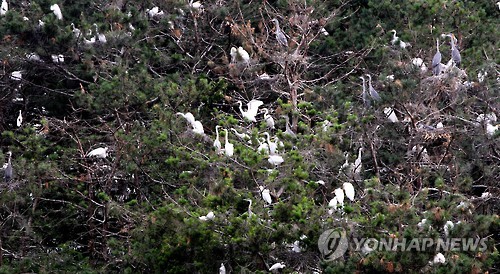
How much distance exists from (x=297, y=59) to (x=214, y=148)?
6.80 ft

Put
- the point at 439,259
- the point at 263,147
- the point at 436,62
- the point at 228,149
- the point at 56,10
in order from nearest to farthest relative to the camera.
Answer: the point at 439,259, the point at 263,147, the point at 228,149, the point at 436,62, the point at 56,10

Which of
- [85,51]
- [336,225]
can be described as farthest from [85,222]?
[336,225]

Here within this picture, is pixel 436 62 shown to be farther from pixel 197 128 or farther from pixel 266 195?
pixel 266 195

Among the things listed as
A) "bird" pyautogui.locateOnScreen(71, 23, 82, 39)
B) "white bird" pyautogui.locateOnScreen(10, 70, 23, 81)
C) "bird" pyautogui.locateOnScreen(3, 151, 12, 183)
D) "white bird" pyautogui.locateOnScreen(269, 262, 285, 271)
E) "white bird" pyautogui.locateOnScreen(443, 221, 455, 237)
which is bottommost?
"white bird" pyautogui.locateOnScreen(10, 70, 23, 81)

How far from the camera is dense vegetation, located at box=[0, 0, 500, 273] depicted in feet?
27.1

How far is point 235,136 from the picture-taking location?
978cm

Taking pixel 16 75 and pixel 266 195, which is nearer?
pixel 266 195

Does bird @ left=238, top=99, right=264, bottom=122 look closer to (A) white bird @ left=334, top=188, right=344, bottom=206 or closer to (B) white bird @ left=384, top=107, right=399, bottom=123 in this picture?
(B) white bird @ left=384, top=107, right=399, bottom=123

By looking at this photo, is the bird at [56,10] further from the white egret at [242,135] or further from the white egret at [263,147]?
the white egret at [263,147]

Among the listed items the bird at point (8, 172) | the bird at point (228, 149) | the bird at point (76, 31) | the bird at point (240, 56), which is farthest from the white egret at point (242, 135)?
the bird at point (76, 31)

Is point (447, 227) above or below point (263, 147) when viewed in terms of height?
above

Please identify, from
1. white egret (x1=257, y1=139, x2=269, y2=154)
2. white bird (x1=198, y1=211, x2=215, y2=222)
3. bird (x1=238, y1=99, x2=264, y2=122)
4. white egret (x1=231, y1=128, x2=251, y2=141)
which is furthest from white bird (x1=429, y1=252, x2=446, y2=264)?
bird (x1=238, y1=99, x2=264, y2=122)

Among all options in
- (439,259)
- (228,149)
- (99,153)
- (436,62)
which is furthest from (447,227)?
(99,153)

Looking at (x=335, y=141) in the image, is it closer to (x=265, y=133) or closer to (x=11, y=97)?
(x=265, y=133)
